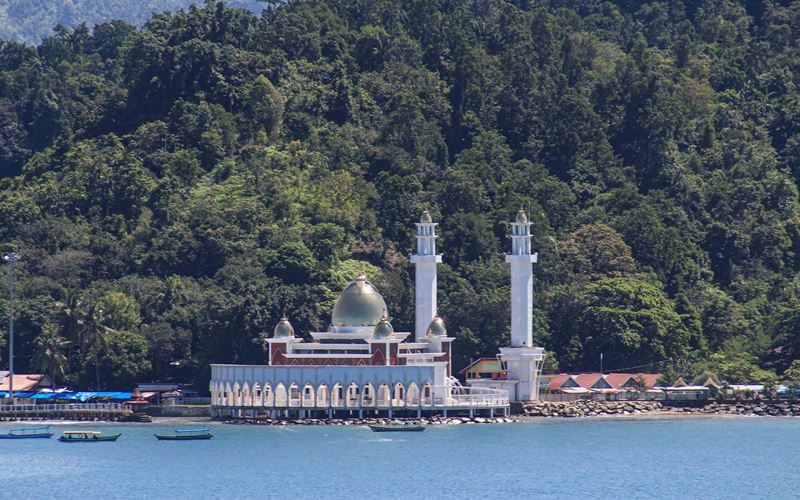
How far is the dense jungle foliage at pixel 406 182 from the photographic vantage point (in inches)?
4914

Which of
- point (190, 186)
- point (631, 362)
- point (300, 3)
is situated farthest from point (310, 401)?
point (300, 3)

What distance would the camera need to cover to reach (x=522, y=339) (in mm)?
118000

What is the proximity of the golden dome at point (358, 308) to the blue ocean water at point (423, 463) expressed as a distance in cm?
876

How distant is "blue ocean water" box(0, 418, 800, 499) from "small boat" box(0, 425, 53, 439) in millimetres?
725

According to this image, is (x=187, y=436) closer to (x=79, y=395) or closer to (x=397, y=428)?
(x=397, y=428)

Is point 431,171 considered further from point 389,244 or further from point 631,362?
point 631,362

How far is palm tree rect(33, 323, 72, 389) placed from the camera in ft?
398

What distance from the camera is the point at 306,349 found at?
113875 millimetres

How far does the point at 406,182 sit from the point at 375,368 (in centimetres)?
3208

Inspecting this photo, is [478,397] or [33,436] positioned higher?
[478,397]

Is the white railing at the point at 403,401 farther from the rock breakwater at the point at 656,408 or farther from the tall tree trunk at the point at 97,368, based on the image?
the tall tree trunk at the point at 97,368

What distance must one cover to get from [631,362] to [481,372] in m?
9.21

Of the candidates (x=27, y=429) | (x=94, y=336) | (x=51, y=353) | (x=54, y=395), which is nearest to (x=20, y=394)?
(x=54, y=395)

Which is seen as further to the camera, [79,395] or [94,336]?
[94,336]
